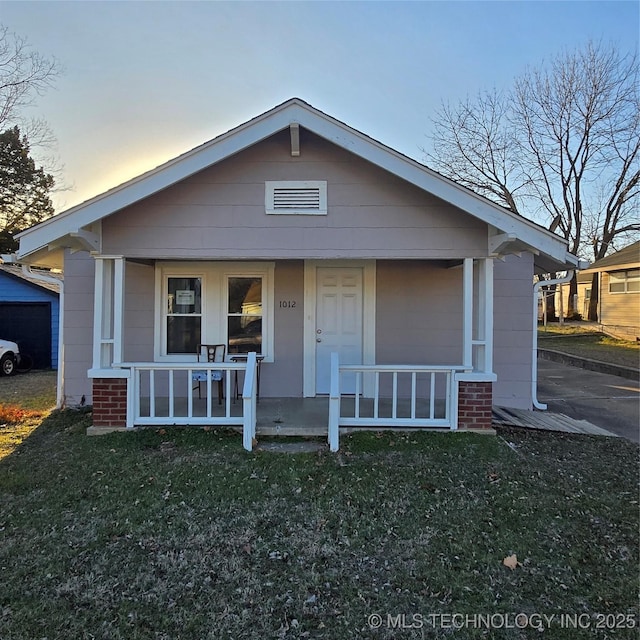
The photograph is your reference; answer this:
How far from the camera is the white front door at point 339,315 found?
742 cm

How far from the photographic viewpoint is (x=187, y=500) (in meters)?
4.05

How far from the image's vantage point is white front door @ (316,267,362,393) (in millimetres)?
7418

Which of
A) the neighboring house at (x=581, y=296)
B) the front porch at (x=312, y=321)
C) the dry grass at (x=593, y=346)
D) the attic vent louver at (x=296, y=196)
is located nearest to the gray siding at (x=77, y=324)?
the front porch at (x=312, y=321)

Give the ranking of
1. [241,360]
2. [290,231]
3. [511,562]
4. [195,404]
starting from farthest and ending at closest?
1. [241,360]
2. [195,404]
3. [290,231]
4. [511,562]

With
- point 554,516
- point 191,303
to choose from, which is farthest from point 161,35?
point 554,516

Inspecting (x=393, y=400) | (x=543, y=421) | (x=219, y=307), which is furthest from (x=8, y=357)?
(x=543, y=421)

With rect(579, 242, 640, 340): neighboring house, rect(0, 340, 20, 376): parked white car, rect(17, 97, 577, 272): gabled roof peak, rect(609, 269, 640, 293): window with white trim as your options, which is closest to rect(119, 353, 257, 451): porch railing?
rect(17, 97, 577, 272): gabled roof peak

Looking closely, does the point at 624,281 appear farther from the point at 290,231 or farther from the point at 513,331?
the point at 290,231

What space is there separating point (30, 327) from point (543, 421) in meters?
14.5

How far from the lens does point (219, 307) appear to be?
24.5 ft

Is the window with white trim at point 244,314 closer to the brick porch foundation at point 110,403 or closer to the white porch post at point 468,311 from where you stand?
the brick porch foundation at point 110,403

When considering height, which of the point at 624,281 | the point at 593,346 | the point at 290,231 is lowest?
the point at 593,346

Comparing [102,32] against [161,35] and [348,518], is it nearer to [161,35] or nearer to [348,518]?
[161,35]

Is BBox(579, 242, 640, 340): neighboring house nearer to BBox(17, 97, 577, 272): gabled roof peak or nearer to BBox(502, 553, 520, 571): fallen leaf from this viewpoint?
BBox(17, 97, 577, 272): gabled roof peak
